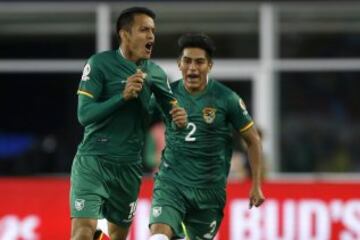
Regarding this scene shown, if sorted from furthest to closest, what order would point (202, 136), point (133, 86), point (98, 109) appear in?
point (202, 136) < point (98, 109) < point (133, 86)

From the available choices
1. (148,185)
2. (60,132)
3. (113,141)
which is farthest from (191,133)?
(60,132)

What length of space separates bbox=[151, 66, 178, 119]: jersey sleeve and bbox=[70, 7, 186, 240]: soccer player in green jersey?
1 cm

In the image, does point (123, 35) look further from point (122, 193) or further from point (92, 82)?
point (122, 193)

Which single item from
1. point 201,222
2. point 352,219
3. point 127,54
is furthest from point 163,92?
point 352,219

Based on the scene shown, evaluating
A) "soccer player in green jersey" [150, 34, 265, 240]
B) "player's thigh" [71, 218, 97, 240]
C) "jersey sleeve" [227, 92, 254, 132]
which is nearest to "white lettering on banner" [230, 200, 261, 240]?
"soccer player in green jersey" [150, 34, 265, 240]

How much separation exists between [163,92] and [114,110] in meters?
0.70

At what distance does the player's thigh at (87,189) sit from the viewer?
10.2 meters

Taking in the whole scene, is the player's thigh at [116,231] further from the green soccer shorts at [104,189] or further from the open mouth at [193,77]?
the open mouth at [193,77]

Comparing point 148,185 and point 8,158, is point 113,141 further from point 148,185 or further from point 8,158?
point 8,158

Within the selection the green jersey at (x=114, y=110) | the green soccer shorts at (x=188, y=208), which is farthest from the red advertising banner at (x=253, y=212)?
the green jersey at (x=114, y=110)

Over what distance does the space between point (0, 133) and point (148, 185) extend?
4.91 metres

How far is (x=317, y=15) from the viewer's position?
19.0 meters

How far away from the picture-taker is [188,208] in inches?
440

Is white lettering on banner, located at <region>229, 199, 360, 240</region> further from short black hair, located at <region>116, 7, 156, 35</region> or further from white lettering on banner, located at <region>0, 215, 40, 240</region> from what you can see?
short black hair, located at <region>116, 7, 156, 35</region>
